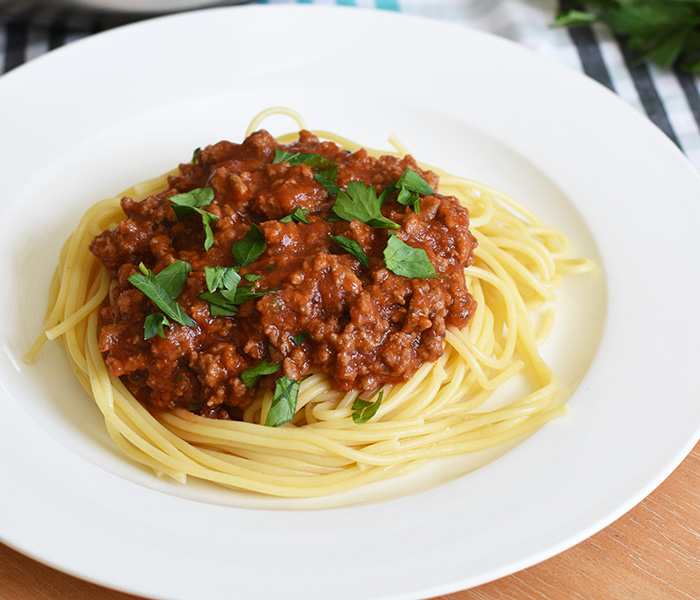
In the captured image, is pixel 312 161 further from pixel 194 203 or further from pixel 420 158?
pixel 420 158

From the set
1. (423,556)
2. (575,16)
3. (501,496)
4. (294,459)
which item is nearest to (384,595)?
(423,556)

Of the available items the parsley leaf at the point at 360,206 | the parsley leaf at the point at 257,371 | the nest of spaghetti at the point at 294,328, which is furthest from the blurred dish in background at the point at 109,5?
the parsley leaf at the point at 257,371

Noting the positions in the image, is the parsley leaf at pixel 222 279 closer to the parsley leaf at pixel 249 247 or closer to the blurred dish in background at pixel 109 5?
the parsley leaf at pixel 249 247

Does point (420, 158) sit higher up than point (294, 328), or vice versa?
point (420, 158)

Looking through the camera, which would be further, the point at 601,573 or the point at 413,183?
the point at 413,183

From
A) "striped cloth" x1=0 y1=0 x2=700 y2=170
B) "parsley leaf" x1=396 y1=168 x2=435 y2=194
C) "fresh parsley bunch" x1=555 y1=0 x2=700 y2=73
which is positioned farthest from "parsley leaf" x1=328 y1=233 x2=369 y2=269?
"fresh parsley bunch" x1=555 y1=0 x2=700 y2=73

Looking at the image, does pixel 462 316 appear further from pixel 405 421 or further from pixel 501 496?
pixel 501 496

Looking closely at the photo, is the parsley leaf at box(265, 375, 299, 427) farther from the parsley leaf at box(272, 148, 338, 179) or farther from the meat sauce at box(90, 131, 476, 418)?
the parsley leaf at box(272, 148, 338, 179)

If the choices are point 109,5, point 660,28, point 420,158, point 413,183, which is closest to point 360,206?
point 413,183
